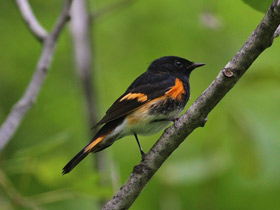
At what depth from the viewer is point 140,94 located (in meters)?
3.55

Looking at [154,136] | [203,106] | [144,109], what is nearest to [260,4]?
[203,106]

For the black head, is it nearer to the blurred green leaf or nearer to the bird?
the bird

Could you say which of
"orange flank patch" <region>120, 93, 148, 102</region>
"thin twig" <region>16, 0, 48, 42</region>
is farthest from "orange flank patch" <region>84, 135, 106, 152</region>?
"thin twig" <region>16, 0, 48, 42</region>

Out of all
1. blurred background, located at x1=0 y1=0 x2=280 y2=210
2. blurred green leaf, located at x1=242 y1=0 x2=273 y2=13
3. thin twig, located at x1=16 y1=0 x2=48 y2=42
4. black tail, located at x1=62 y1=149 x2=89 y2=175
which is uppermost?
blurred green leaf, located at x1=242 y1=0 x2=273 y2=13

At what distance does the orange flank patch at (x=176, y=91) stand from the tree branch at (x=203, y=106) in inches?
43.5

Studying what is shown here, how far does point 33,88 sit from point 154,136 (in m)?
1.86

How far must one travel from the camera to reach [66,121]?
5098 mm

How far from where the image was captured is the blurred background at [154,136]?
3055 mm

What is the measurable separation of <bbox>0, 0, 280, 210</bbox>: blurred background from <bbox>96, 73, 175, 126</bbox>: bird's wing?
12.9 inches

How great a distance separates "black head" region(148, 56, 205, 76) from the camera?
4160 mm

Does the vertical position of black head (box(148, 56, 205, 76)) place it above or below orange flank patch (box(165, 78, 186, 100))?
below

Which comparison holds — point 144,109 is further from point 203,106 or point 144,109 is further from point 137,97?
point 203,106

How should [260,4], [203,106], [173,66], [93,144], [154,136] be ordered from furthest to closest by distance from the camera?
[154,136] < [173,66] < [93,144] < [203,106] < [260,4]

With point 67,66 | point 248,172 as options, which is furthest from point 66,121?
point 248,172
